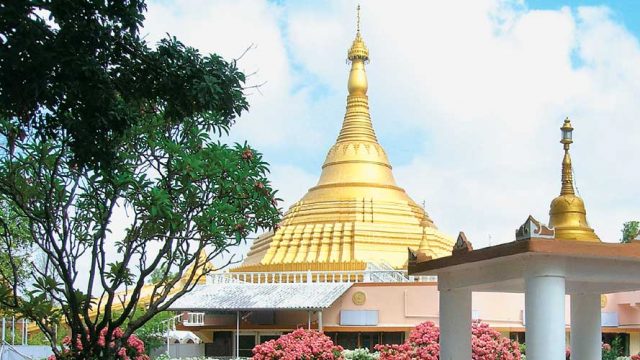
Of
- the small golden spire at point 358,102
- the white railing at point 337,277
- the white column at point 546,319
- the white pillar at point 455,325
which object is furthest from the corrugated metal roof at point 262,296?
the white column at point 546,319

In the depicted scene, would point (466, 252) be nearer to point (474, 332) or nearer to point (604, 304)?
point (474, 332)

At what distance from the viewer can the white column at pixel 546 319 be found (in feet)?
33.8

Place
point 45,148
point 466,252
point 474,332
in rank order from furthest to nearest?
1. point 474,332
2. point 45,148
3. point 466,252

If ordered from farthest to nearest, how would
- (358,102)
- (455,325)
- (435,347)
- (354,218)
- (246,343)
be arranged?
(358,102)
(354,218)
(246,343)
(435,347)
(455,325)

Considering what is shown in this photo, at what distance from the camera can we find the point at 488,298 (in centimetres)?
3073

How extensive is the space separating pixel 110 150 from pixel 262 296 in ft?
75.2

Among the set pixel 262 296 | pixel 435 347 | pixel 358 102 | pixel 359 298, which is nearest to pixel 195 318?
pixel 262 296

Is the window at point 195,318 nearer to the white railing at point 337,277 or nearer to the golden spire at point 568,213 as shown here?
the white railing at point 337,277

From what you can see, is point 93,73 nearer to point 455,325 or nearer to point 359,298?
point 455,325

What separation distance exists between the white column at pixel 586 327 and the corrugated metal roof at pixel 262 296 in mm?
15911

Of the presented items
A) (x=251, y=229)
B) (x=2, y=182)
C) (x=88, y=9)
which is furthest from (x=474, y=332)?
(x=88, y=9)

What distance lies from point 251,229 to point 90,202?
2.56 meters

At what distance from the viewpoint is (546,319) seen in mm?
10336

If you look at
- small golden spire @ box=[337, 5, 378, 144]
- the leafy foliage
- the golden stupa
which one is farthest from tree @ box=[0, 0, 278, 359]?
small golden spire @ box=[337, 5, 378, 144]
